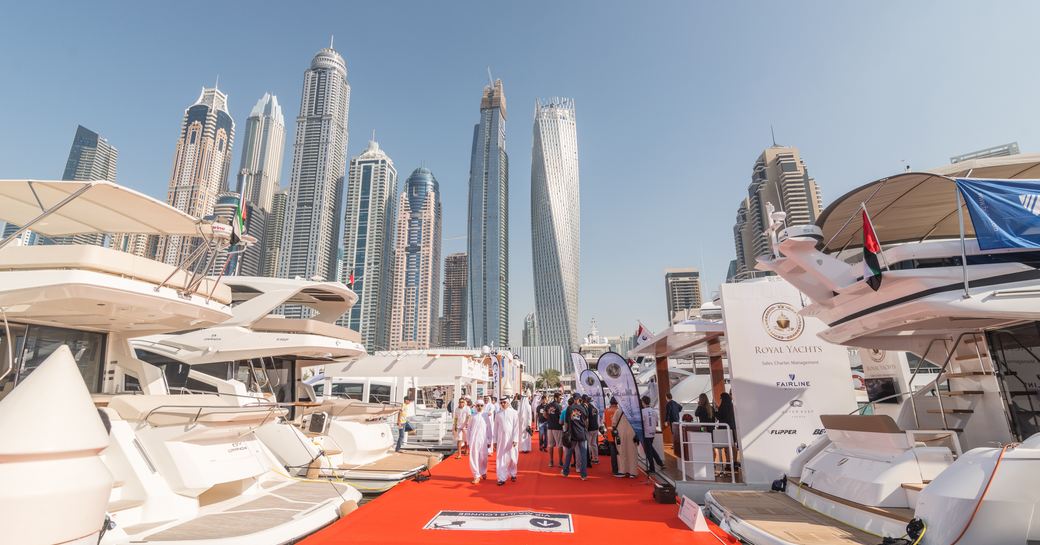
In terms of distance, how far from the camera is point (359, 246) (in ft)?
461

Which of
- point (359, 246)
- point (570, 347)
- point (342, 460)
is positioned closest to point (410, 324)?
point (359, 246)

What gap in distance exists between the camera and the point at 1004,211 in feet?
16.1

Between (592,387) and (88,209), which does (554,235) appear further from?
(88,209)

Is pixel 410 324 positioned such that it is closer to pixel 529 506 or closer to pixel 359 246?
pixel 359 246

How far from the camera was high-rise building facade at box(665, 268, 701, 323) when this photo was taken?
14600 centimetres

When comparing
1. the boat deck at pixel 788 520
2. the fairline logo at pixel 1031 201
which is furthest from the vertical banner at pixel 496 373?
the fairline logo at pixel 1031 201

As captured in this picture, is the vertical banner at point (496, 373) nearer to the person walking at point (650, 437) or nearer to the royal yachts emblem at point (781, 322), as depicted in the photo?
the person walking at point (650, 437)

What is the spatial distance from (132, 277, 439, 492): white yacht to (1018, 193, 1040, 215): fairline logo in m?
9.57

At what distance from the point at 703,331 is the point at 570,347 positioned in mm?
Answer: 111566

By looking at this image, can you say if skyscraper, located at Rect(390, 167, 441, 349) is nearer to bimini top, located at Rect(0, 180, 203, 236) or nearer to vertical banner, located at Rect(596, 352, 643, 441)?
vertical banner, located at Rect(596, 352, 643, 441)

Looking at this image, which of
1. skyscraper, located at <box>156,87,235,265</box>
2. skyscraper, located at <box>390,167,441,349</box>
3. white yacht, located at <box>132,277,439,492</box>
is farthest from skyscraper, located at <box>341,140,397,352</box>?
white yacht, located at <box>132,277,439,492</box>

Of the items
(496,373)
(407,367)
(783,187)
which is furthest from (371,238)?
(407,367)

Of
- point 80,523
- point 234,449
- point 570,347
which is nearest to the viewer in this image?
point 80,523

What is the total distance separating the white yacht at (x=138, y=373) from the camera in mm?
5090
